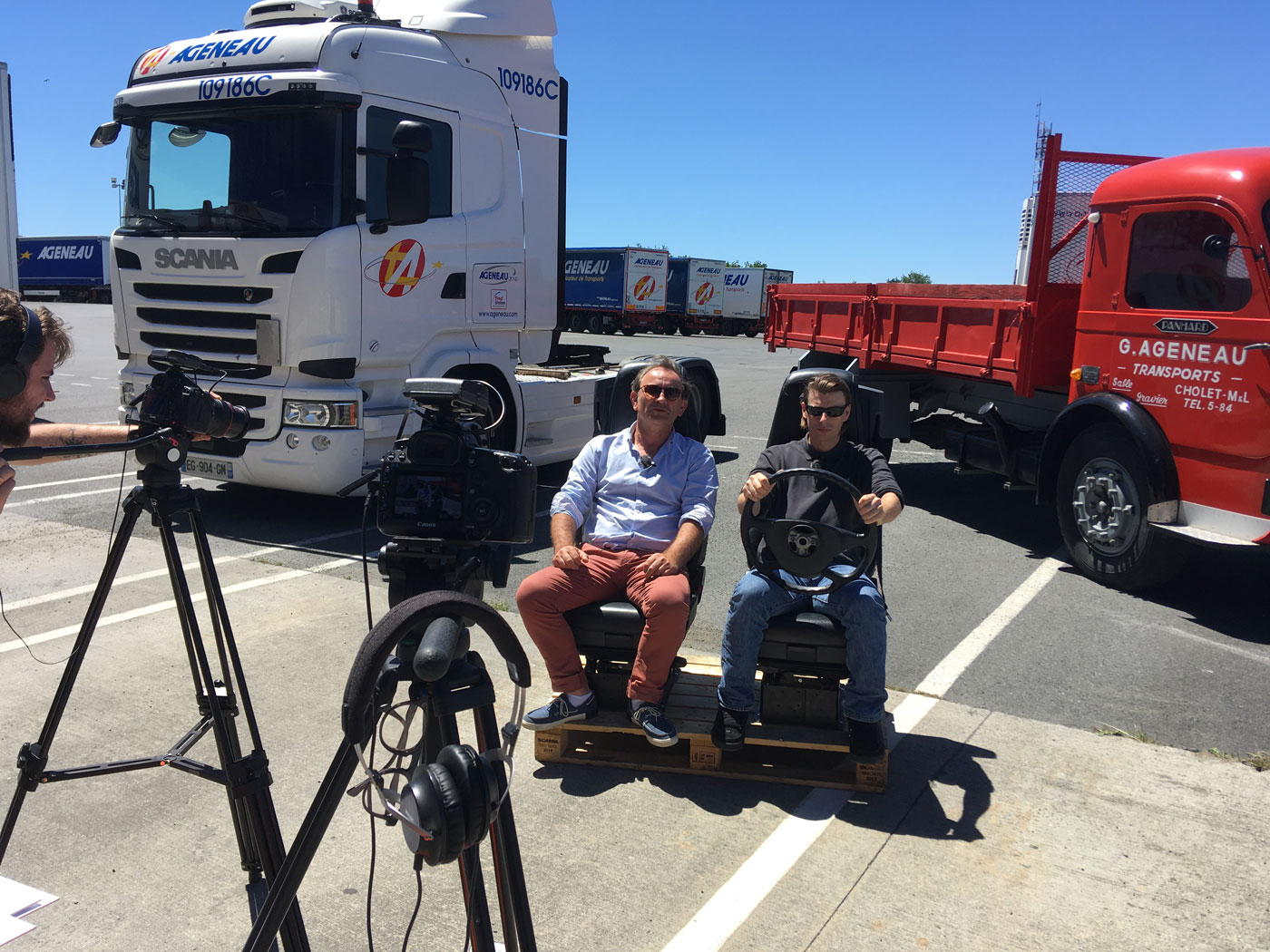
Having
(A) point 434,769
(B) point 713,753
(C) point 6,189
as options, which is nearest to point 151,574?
(B) point 713,753

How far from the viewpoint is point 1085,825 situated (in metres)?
3.42

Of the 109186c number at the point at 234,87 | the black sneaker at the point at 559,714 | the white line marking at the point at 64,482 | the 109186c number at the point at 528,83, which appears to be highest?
the 109186c number at the point at 528,83

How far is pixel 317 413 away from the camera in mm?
6773

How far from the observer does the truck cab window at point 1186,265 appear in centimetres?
583

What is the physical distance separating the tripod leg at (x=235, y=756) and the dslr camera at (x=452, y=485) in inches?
21.8

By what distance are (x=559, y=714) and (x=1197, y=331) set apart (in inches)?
183

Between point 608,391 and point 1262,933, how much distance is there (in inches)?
144

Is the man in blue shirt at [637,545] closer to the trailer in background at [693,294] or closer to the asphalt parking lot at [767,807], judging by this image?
the asphalt parking lot at [767,807]

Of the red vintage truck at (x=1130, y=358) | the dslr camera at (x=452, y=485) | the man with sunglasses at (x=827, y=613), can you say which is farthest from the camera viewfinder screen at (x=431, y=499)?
the red vintage truck at (x=1130, y=358)

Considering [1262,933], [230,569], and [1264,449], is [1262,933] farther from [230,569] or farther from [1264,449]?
[230,569]

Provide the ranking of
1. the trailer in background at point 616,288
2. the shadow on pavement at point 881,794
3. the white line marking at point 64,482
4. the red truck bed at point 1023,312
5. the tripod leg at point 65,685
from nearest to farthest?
1. the tripod leg at point 65,685
2. the shadow on pavement at point 881,794
3. the red truck bed at point 1023,312
4. the white line marking at point 64,482
5. the trailer in background at point 616,288

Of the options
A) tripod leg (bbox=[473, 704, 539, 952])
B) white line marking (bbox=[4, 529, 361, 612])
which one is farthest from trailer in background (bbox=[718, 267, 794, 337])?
tripod leg (bbox=[473, 704, 539, 952])

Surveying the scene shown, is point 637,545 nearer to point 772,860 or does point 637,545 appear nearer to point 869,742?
point 869,742

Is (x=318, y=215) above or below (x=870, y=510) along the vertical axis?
above
